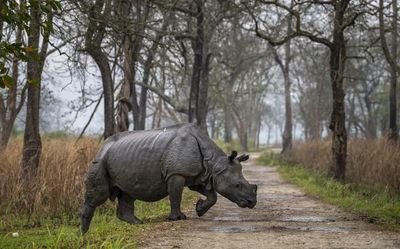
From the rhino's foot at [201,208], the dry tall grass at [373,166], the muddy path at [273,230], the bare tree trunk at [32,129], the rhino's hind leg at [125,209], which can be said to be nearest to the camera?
the muddy path at [273,230]

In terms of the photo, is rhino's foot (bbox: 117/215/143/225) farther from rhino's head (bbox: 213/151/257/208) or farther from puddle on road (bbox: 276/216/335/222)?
puddle on road (bbox: 276/216/335/222)

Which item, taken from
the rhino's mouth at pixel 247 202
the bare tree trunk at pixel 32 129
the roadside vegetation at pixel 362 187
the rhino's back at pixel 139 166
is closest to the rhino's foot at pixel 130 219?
the rhino's back at pixel 139 166

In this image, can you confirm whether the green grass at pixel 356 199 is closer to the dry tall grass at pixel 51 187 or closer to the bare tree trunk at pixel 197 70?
the bare tree trunk at pixel 197 70

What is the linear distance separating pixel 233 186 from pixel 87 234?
80.7 inches

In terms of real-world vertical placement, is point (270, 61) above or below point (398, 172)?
above

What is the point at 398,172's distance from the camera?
12.0 meters

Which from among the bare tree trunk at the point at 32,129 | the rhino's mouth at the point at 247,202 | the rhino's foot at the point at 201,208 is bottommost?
the rhino's foot at the point at 201,208

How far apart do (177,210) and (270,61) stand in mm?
38133

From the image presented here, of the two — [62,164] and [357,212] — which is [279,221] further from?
[62,164]

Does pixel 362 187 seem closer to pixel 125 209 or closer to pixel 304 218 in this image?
pixel 304 218

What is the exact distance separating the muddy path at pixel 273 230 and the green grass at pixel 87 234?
14.3 inches

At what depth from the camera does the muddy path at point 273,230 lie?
6.31m

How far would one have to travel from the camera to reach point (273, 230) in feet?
24.2

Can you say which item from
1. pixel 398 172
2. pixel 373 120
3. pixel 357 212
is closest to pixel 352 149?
pixel 398 172
